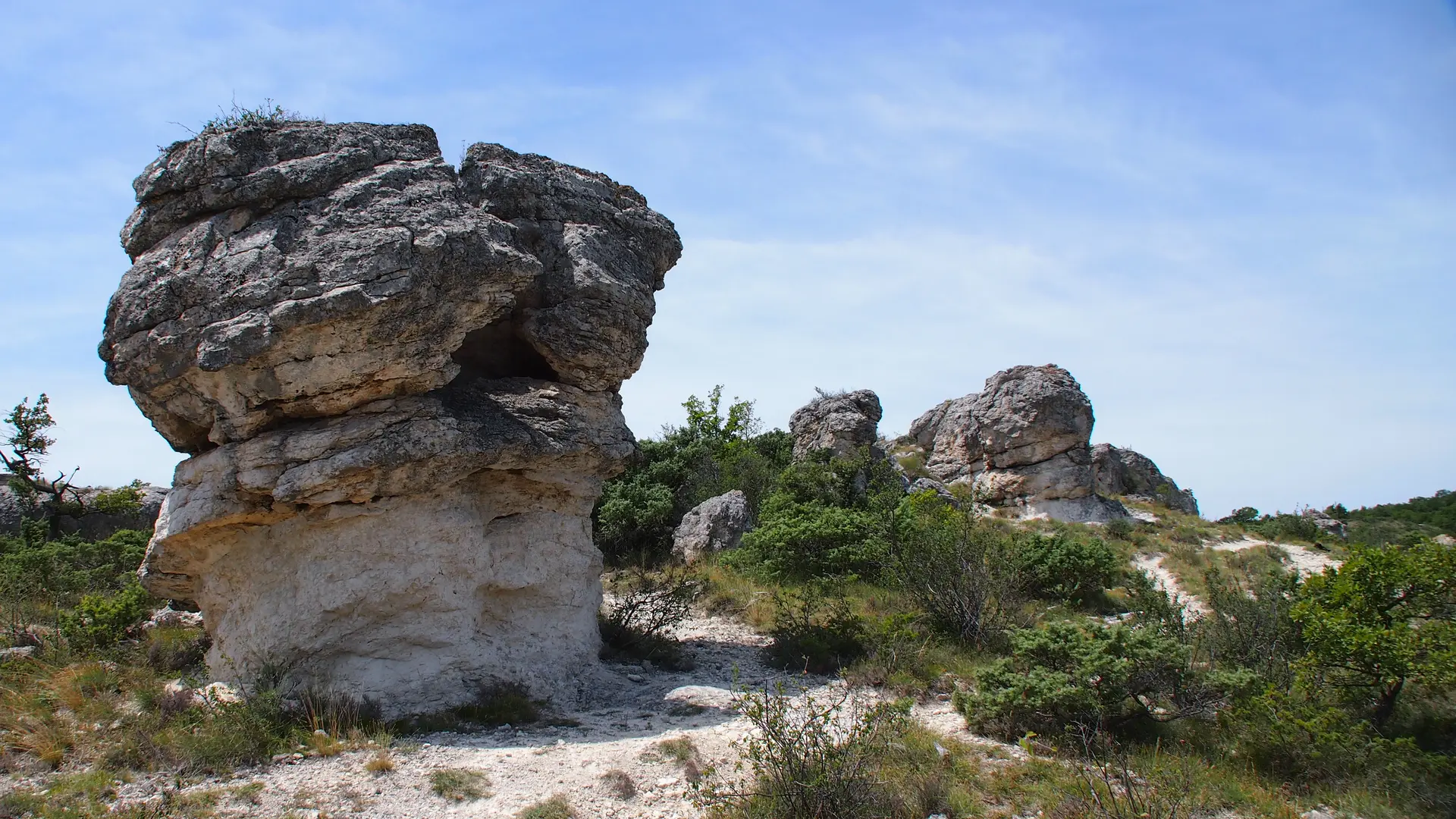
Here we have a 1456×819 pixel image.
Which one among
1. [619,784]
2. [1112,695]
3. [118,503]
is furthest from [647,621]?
[118,503]

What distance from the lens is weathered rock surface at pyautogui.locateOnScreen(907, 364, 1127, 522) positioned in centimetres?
2552

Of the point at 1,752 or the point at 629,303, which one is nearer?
the point at 1,752

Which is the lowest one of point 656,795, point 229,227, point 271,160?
point 656,795

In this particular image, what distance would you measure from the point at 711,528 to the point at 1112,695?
34.5 feet

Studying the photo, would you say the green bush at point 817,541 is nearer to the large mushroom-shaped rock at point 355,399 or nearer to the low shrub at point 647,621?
the low shrub at point 647,621

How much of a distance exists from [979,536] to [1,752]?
1131 cm

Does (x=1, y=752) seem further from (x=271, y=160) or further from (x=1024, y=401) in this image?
(x=1024, y=401)

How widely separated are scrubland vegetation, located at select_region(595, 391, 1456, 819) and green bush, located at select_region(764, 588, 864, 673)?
4cm

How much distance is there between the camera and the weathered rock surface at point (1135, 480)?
3167 centimetres

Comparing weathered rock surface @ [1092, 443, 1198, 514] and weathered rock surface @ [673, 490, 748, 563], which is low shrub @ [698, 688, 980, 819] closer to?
weathered rock surface @ [673, 490, 748, 563]

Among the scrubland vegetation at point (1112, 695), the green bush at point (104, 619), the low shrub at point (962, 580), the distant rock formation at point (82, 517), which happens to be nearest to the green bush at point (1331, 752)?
the scrubland vegetation at point (1112, 695)

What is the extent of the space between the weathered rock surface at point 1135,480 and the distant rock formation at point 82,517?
2763 cm

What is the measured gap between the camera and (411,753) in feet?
24.5

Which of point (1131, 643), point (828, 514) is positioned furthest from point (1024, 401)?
point (1131, 643)
